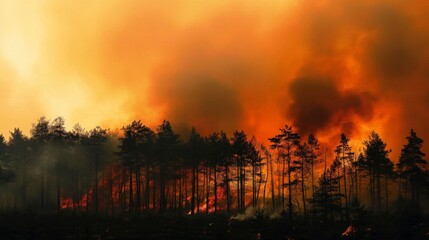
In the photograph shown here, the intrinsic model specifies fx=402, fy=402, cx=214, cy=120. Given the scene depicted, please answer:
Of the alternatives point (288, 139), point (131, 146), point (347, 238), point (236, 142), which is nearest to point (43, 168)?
point (131, 146)

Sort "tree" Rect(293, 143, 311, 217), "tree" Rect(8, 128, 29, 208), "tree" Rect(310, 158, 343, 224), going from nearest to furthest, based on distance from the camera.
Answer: "tree" Rect(310, 158, 343, 224) → "tree" Rect(293, 143, 311, 217) → "tree" Rect(8, 128, 29, 208)

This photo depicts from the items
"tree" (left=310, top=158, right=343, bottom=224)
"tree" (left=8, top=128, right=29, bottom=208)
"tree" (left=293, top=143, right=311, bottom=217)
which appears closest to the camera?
"tree" (left=310, top=158, right=343, bottom=224)

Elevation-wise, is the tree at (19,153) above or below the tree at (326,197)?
above

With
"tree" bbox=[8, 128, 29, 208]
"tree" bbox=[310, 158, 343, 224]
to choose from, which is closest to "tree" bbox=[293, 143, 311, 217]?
"tree" bbox=[310, 158, 343, 224]

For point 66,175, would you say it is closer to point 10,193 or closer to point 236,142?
point 10,193

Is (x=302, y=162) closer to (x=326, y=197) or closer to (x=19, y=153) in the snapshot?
(x=326, y=197)

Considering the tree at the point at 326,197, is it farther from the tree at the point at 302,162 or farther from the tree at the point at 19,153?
the tree at the point at 19,153

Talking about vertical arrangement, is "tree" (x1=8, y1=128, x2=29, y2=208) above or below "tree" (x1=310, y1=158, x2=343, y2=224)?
→ above

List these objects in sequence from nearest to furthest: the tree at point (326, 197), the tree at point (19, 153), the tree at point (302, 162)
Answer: the tree at point (326, 197), the tree at point (302, 162), the tree at point (19, 153)

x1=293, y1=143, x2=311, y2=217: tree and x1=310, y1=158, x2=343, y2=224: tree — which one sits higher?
x1=293, y1=143, x2=311, y2=217: tree

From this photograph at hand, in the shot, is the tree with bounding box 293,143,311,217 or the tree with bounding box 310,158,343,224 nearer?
the tree with bounding box 310,158,343,224

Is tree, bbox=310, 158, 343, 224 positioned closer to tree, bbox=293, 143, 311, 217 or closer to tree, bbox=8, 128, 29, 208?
tree, bbox=293, 143, 311, 217

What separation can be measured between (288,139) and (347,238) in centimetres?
2348

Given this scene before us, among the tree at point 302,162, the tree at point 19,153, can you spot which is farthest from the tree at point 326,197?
the tree at point 19,153
